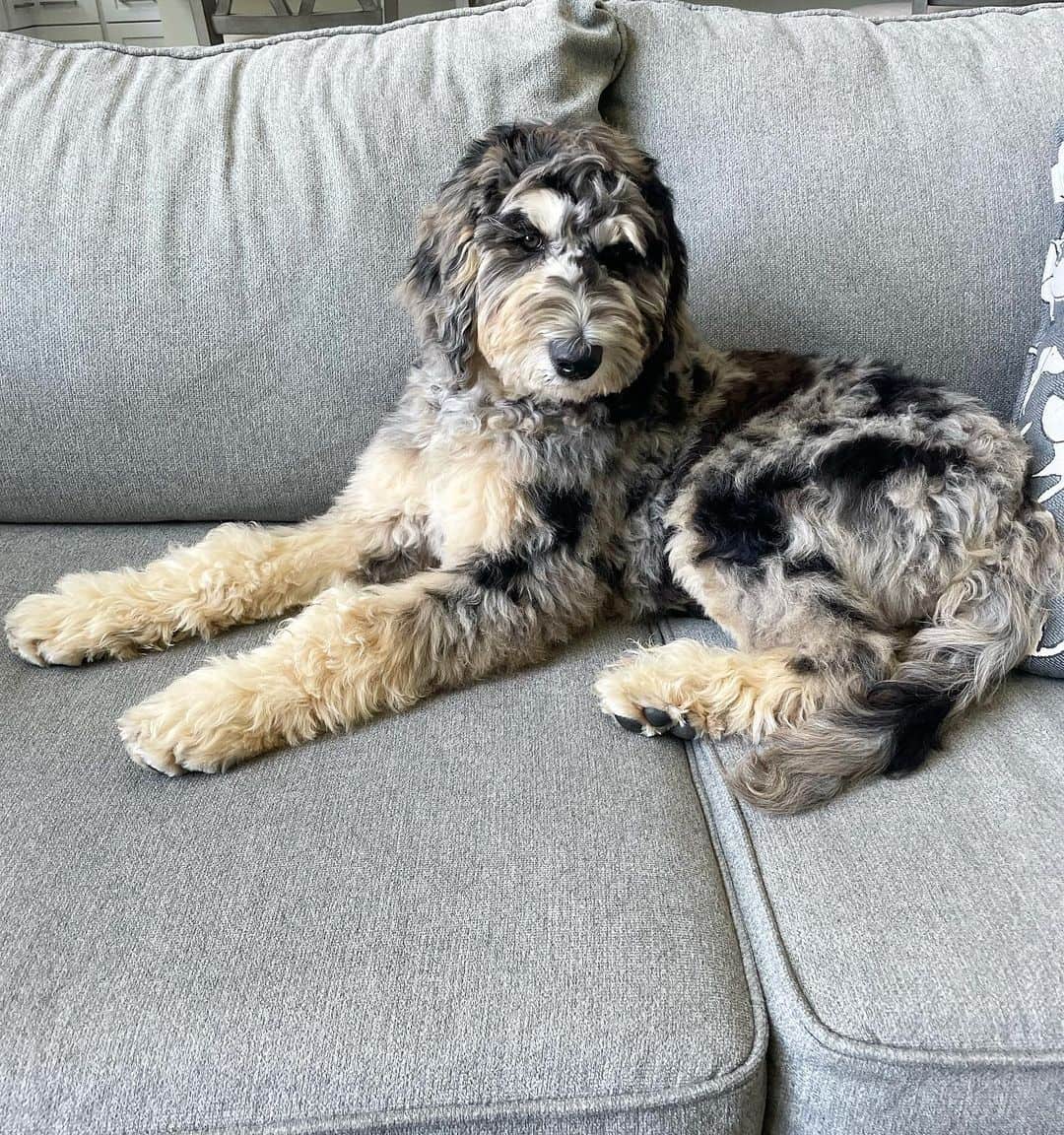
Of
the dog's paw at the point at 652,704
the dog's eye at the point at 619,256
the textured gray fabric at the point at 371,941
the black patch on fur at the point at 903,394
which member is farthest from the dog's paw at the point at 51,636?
the black patch on fur at the point at 903,394

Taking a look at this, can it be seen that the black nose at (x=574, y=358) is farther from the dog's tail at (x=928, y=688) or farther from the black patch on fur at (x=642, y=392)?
the dog's tail at (x=928, y=688)

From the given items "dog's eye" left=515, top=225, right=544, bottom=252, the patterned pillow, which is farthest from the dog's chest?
the patterned pillow

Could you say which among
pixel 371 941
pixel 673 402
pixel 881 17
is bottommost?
pixel 371 941

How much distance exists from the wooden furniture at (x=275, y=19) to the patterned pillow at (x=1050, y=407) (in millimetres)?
2834

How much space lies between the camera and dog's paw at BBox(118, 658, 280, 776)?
153 centimetres

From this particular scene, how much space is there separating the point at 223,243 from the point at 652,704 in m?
1.44

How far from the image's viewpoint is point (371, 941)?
4.07 ft

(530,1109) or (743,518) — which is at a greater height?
(743,518)

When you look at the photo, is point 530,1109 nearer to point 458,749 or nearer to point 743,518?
point 458,749

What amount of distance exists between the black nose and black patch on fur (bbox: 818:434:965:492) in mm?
535

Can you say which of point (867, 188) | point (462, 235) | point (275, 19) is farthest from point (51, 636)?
point (275, 19)

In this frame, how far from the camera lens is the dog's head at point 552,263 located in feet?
5.60

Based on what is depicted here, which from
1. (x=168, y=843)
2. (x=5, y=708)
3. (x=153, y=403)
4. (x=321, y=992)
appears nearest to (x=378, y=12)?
(x=153, y=403)

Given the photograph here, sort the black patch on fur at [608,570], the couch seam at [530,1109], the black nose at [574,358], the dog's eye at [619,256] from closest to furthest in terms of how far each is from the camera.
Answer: the couch seam at [530,1109] → the black nose at [574,358] → the dog's eye at [619,256] → the black patch on fur at [608,570]
